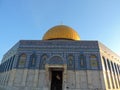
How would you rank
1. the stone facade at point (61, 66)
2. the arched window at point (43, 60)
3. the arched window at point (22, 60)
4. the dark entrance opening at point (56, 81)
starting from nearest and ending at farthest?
the stone facade at point (61, 66) → the arched window at point (43, 60) → the arched window at point (22, 60) → the dark entrance opening at point (56, 81)

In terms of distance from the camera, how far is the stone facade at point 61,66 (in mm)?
12508

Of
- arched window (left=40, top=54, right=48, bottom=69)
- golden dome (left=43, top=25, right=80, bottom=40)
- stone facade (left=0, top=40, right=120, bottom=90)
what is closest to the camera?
stone facade (left=0, top=40, right=120, bottom=90)

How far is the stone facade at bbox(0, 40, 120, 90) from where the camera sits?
492 inches

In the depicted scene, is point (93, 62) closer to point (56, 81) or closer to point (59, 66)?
point (59, 66)

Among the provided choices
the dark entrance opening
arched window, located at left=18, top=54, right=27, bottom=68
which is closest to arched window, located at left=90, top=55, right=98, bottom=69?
the dark entrance opening

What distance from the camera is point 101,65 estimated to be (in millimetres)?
13258

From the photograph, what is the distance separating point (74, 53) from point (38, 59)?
4.94 metres

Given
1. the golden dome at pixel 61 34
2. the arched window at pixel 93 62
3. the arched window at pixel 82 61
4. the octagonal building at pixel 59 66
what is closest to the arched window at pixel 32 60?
the octagonal building at pixel 59 66

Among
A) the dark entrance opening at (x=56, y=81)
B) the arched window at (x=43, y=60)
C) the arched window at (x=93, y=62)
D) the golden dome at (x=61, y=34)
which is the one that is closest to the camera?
the arched window at (x=93, y=62)

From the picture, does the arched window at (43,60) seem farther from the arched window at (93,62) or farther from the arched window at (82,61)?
the arched window at (93,62)

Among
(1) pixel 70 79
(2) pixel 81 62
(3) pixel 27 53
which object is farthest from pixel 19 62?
(2) pixel 81 62

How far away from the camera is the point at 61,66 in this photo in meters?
12.9

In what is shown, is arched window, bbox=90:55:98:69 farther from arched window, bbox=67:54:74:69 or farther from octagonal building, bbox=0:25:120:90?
arched window, bbox=67:54:74:69

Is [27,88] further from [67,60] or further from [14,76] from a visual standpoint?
[67,60]
